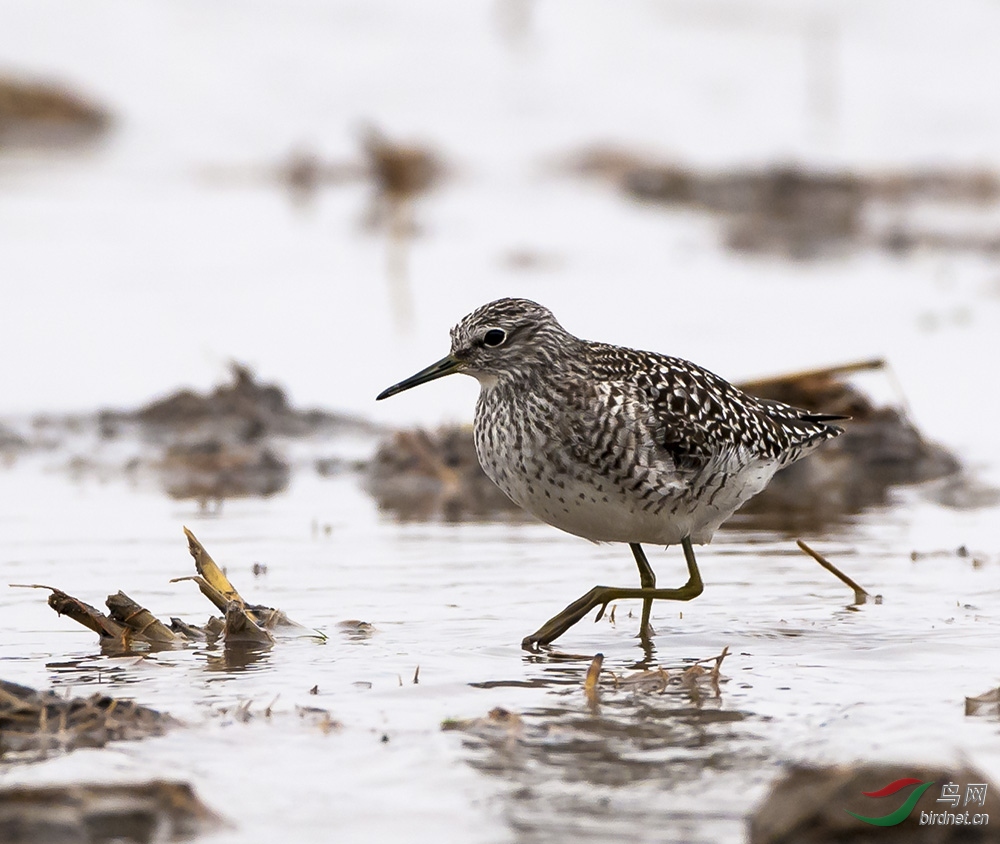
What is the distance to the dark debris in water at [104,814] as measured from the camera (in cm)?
388

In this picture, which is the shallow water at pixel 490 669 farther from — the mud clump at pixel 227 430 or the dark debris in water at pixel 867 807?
the mud clump at pixel 227 430

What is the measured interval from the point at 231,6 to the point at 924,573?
80.2 feet

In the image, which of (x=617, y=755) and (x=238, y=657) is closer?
(x=617, y=755)

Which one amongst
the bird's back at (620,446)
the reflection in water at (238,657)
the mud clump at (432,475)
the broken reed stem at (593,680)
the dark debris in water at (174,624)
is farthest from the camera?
the mud clump at (432,475)

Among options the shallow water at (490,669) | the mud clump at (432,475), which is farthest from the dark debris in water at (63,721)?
the mud clump at (432,475)

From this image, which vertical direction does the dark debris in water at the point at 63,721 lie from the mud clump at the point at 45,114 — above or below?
below

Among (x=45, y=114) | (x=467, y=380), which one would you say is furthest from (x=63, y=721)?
(x=45, y=114)

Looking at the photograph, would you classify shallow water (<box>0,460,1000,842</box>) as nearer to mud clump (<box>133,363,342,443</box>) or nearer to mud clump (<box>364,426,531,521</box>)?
mud clump (<box>364,426,531,521</box>)

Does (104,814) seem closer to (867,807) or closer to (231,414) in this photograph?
(867,807)

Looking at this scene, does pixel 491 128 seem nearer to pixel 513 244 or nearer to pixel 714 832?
pixel 513 244

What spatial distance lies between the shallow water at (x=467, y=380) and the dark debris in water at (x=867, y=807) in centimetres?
21

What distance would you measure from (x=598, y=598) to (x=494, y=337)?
4.02ft

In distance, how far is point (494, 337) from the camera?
673 cm

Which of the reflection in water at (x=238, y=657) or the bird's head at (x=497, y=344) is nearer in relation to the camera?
the reflection in water at (x=238, y=657)
